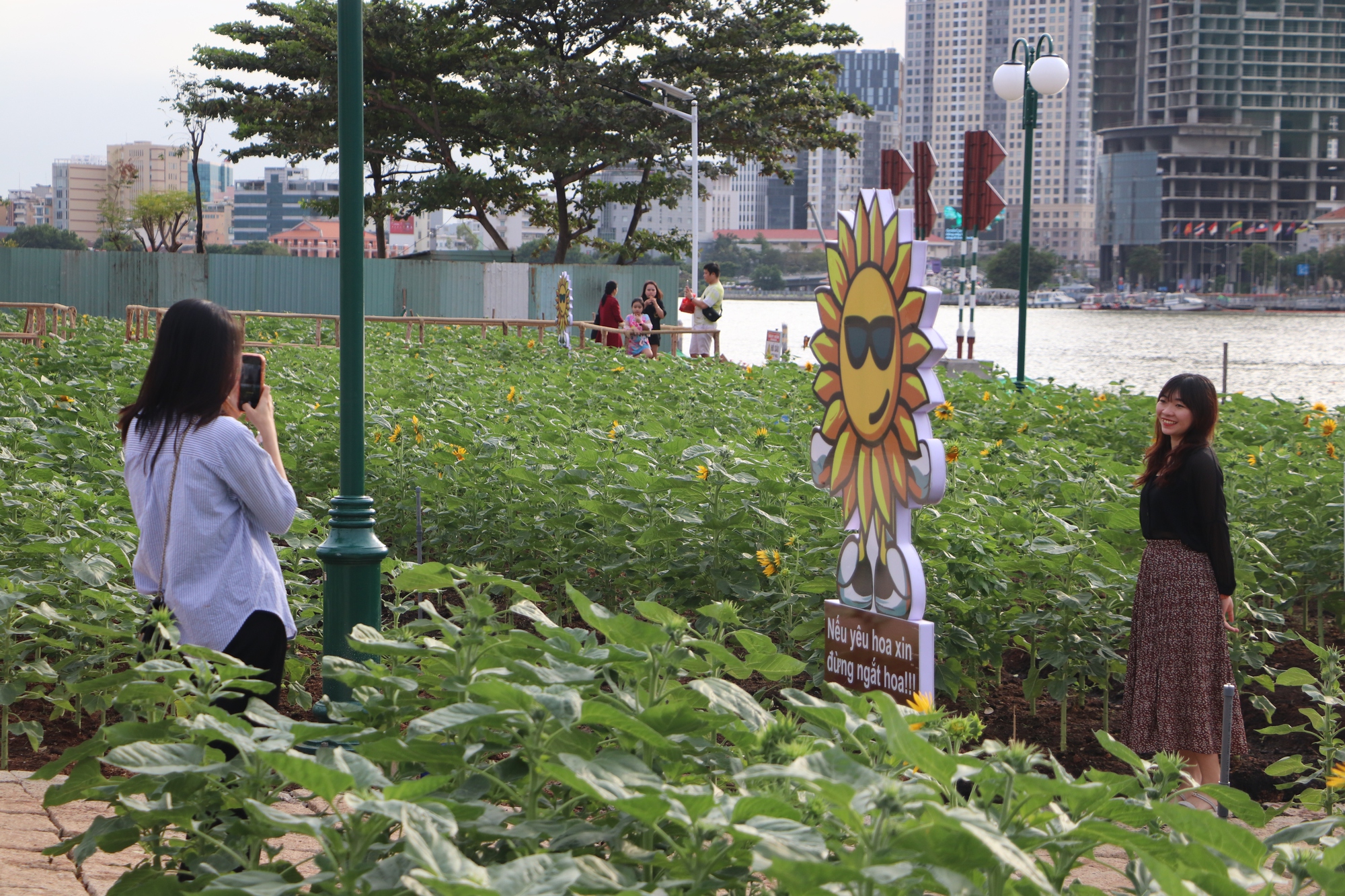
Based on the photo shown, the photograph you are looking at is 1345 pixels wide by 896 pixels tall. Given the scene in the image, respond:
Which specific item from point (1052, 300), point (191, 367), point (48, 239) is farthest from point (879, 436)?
point (1052, 300)

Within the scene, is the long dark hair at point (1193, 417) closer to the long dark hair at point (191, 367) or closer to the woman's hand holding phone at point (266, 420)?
the woman's hand holding phone at point (266, 420)

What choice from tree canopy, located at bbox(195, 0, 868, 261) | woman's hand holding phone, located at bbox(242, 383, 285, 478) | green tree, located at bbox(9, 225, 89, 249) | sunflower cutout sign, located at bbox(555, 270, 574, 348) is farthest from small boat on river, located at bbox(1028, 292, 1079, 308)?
woman's hand holding phone, located at bbox(242, 383, 285, 478)

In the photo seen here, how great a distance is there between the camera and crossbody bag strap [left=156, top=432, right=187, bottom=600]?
3617 mm

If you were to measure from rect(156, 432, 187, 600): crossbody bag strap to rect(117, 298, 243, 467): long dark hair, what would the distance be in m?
0.04

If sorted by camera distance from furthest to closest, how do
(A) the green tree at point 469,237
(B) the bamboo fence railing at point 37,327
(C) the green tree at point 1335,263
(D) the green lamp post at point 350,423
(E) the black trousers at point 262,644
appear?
(C) the green tree at point 1335,263 < (A) the green tree at point 469,237 < (B) the bamboo fence railing at point 37,327 < (D) the green lamp post at point 350,423 < (E) the black trousers at point 262,644

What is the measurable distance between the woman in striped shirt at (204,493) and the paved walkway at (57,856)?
52 centimetres

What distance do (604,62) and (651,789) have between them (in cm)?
3862

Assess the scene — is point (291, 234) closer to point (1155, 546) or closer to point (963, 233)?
point (963, 233)

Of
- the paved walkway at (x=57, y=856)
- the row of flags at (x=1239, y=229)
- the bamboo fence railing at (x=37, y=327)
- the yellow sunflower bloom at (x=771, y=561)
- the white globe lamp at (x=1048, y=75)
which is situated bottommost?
the paved walkway at (x=57, y=856)

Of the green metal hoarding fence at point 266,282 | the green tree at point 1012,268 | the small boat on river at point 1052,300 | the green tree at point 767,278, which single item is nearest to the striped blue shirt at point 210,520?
the green metal hoarding fence at point 266,282

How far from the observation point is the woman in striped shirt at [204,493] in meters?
3.60

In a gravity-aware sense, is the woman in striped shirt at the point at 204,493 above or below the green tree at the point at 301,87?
below

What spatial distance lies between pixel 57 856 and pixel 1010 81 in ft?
65.7

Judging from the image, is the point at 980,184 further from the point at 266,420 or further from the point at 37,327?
the point at 266,420
